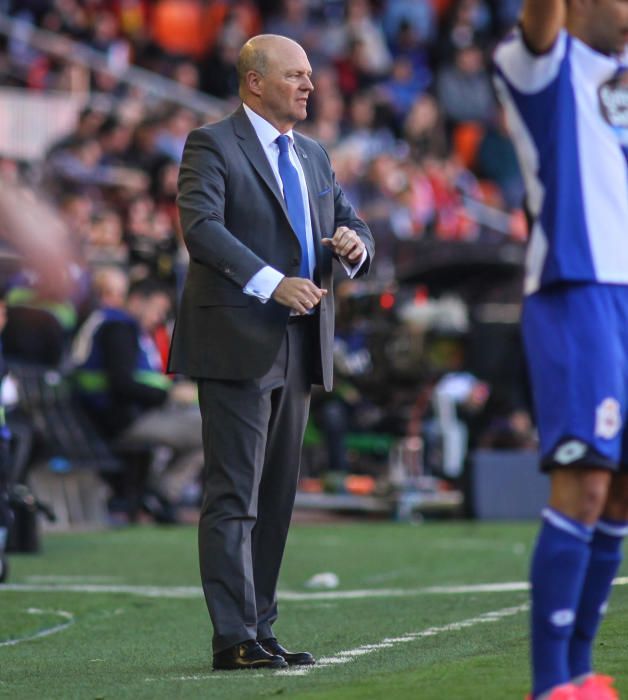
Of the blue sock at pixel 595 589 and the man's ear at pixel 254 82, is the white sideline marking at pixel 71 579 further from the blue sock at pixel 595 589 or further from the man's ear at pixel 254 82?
the blue sock at pixel 595 589

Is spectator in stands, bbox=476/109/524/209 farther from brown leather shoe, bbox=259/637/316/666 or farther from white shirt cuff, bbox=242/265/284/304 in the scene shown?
white shirt cuff, bbox=242/265/284/304

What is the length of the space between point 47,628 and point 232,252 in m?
2.48

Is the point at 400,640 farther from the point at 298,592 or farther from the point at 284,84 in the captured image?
the point at 298,592

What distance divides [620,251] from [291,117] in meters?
2.01

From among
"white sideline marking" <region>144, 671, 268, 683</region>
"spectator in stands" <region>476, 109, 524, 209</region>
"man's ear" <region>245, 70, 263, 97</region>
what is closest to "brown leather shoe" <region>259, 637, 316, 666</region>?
"white sideline marking" <region>144, 671, 268, 683</region>

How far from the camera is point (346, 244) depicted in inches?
246

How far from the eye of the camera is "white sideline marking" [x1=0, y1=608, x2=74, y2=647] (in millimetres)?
7328

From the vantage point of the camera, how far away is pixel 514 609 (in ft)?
26.2

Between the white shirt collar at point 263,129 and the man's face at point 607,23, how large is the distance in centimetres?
188

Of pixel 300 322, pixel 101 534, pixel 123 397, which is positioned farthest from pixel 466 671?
pixel 123 397

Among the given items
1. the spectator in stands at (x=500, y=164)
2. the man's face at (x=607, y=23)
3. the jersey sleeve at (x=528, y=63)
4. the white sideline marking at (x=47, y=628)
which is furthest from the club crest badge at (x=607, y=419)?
the spectator in stands at (x=500, y=164)

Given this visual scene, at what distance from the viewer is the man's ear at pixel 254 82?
640 centimetres

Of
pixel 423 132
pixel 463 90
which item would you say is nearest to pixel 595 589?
pixel 423 132

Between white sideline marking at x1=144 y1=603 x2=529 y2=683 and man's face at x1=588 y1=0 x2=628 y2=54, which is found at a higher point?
man's face at x1=588 y1=0 x2=628 y2=54
